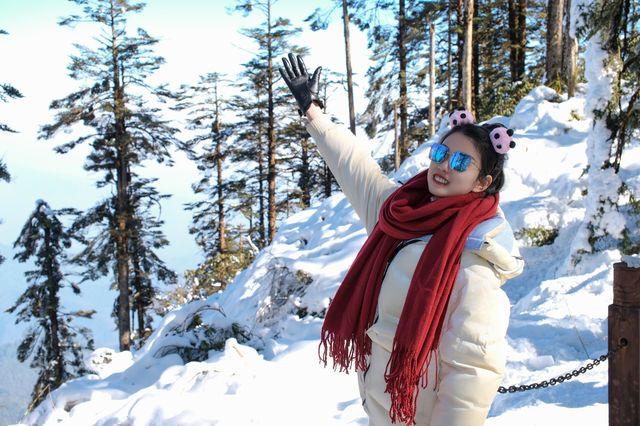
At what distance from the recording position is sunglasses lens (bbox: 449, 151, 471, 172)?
1.90m

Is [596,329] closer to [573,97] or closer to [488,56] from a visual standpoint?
[573,97]

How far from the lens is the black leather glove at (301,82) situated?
2414 millimetres

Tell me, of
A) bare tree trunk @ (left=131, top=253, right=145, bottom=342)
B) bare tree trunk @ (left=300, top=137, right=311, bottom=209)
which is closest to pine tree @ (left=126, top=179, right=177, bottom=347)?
bare tree trunk @ (left=131, top=253, right=145, bottom=342)

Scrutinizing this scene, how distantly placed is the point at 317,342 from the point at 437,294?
4501 mm

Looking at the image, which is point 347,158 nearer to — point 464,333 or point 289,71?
point 289,71

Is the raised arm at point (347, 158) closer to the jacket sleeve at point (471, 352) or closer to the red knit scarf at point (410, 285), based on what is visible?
the red knit scarf at point (410, 285)

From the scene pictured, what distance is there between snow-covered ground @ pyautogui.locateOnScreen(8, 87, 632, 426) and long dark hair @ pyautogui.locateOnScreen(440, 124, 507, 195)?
8.01 feet

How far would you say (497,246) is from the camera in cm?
179

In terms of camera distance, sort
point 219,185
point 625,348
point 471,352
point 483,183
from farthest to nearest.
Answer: point 219,185 < point 625,348 < point 483,183 < point 471,352

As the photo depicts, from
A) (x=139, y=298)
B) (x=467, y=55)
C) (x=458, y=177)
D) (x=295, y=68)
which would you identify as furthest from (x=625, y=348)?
(x=139, y=298)

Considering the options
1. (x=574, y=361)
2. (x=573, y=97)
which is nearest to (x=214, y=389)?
(x=574, y=361)

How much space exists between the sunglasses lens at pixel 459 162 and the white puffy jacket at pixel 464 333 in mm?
216

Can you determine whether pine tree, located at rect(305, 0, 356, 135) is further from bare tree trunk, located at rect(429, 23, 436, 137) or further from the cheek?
the cheek

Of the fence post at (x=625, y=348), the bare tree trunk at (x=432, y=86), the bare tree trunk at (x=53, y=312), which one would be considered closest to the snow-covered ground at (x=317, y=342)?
the fence post at (x=625, y=348)
